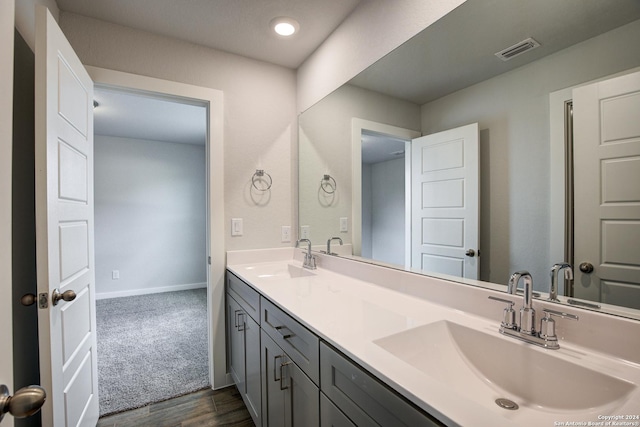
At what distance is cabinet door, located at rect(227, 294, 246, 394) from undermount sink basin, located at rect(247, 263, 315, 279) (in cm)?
24

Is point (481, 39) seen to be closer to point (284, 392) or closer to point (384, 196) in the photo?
point (384, 196)

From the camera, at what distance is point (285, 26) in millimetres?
1810

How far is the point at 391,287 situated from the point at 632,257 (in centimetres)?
86

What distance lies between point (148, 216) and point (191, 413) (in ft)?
11.7

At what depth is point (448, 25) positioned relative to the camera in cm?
121

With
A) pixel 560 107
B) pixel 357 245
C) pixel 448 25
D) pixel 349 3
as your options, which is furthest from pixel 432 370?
pixel 349 3

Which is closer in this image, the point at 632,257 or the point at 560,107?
the point at 632,257

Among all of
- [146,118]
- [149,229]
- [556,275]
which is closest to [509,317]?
[556,275]

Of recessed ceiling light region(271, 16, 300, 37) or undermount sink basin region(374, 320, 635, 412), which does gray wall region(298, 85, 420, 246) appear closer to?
recessed ceiling light region(271, 16, 300, 37)

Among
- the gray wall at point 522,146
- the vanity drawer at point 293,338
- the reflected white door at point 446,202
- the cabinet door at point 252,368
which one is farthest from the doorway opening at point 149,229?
the gray wall at point 522,146

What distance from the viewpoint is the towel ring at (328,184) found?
6.86 feet

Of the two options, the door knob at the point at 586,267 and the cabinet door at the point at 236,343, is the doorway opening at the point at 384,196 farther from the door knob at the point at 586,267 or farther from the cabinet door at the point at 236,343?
the cabinet door at the point at 236,343

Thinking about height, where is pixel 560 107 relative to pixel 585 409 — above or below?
above

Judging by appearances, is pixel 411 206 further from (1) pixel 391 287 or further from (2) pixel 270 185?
(2) pixel 270 185
